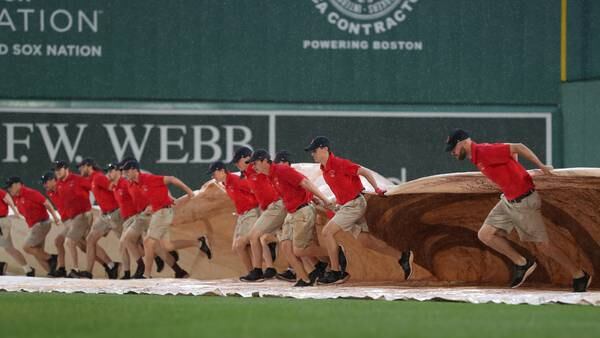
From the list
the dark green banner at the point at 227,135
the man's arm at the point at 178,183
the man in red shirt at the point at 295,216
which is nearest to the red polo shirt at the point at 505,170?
the man in red shirt at the point at 295,216

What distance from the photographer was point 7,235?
18.1 meters

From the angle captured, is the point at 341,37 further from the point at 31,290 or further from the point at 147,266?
the point at 31,290

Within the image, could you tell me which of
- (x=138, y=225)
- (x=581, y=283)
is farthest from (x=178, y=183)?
(x=581, y=283)

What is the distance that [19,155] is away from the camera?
2019 centimetres

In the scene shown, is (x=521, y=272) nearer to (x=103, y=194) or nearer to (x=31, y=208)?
(x=103, y=194)

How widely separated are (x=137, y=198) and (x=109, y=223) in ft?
2.77

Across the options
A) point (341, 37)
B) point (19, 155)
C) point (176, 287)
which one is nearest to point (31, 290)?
point (176, 287)

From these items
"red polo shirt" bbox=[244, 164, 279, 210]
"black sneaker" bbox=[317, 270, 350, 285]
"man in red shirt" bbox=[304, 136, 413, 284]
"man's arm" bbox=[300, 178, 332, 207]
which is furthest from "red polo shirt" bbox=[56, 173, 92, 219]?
"man's arm" bbox=[300, 178, 332, 207]

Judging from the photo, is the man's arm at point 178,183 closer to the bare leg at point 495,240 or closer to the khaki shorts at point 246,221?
the khaki shorts at point 246,221

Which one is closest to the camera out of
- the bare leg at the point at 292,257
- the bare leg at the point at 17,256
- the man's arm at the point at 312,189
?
the man's arm at the point at 312,189

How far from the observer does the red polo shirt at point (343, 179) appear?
13.1 metres

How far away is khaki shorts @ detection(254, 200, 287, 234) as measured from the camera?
14344mm

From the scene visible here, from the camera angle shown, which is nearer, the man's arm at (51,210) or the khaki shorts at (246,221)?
the khaki shorts at (246,221)

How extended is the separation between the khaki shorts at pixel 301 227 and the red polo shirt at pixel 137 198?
326 cm
